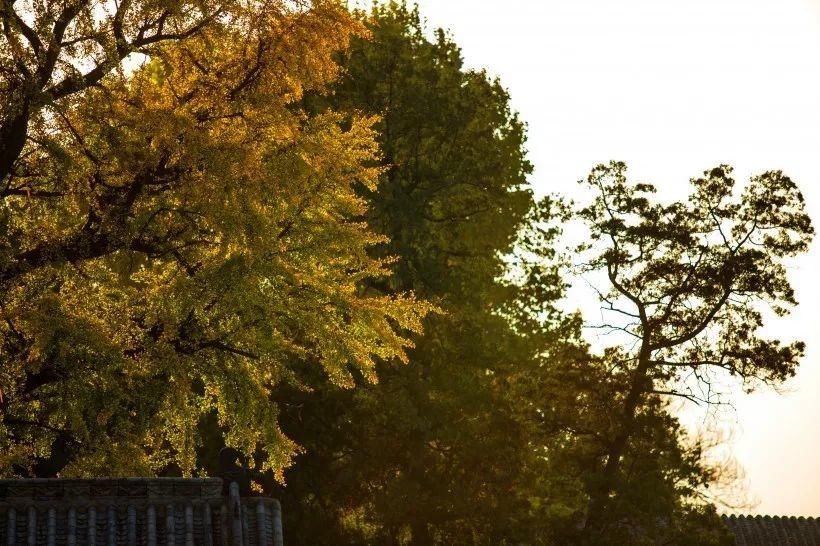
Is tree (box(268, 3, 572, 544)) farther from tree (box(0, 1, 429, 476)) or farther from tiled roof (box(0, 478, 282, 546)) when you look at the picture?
tiled roof (box(0, 478, 282, 546))

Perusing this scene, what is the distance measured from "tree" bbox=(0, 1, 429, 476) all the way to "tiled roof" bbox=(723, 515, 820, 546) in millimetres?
28791

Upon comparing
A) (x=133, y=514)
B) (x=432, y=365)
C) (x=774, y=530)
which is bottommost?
(x=133, y=514)

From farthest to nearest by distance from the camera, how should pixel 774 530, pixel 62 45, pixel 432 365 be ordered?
pixel 774 530 → pixel 432 365 → pixel 62 45

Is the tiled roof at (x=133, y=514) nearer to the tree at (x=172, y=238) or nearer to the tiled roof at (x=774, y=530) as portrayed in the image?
the tree at (x=172, y=238)

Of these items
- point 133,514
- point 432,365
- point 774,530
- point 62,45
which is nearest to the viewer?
point 133,514

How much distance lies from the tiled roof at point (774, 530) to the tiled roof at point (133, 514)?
34.4 m

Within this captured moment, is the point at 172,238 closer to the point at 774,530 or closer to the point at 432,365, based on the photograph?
the point at 432,365

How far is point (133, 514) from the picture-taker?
1145 centimetres

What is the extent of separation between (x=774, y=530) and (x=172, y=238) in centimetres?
3310

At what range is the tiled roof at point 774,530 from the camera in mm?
43875

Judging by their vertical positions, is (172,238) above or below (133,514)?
above

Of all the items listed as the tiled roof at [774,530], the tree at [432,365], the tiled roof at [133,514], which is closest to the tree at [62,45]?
the tiled roof at [133,514]

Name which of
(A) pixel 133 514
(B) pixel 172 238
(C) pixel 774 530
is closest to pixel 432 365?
(B) pixel 172 238

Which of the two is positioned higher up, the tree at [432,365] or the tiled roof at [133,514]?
the tree at [432,365]
